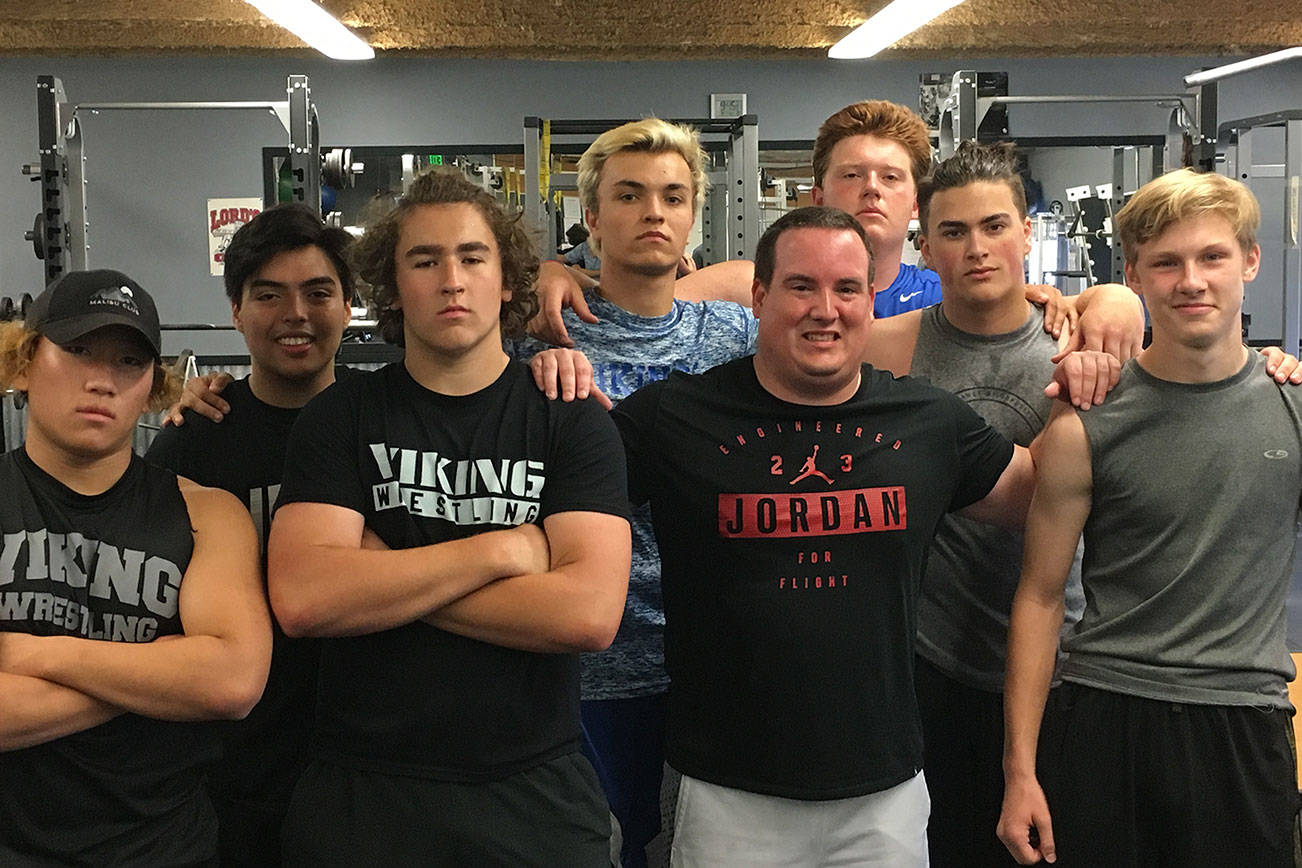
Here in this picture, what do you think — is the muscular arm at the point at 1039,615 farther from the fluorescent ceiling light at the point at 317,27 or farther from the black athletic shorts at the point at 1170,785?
the fluorescent ceiling light at the point at 317,27

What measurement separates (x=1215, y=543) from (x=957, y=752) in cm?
63

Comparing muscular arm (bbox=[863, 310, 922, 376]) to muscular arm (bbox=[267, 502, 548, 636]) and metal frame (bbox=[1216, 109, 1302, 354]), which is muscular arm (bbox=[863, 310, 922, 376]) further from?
metal frame (bbox=[1216, 109, 1302, 354])

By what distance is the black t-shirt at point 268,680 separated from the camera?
1.94 m

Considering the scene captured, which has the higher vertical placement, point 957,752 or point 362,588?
point 362,588

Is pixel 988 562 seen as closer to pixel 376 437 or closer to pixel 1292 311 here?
pixel 376 437

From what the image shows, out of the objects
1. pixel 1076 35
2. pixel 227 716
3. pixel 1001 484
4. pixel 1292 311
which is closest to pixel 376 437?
pixel 227 716

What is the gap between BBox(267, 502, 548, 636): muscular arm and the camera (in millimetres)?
1622

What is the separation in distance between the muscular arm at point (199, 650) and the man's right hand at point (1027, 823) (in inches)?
47.8

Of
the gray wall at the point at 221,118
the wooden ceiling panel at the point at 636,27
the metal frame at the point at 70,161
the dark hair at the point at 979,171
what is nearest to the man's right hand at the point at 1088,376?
the dark hair at the point at 979,171

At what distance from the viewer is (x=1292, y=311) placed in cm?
729

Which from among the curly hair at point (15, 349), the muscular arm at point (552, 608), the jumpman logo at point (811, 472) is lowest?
the muscular arm at point (552, 608)

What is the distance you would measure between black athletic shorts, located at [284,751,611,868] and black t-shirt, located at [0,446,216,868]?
0.18 metres

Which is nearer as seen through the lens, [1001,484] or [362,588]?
[362,588]

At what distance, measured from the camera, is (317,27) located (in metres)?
6.86
